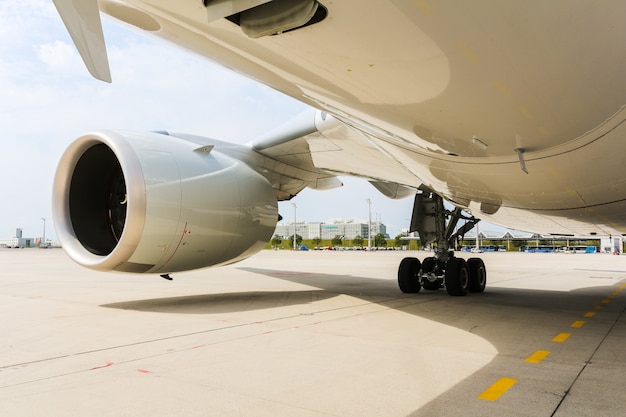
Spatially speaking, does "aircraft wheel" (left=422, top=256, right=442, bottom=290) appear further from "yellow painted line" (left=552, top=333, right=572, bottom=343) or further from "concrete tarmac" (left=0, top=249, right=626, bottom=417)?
"yellow painted line" (left=552, top=333, right=572, bottom=343)

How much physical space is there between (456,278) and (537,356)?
456 cm

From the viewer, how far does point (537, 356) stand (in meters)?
3.96

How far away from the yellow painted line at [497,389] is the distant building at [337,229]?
121m

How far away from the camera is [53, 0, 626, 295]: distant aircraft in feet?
7.80

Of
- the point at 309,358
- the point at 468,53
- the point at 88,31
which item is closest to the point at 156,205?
the point at 309,358

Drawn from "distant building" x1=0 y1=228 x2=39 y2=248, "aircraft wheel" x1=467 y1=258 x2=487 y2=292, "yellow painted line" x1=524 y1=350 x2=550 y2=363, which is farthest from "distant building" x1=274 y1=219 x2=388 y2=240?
"yellow painted line" x1=524 y1=350 x2=550 y2=363

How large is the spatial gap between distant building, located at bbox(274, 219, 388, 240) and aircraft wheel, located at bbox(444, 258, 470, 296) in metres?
116

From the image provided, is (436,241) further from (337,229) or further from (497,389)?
(337,229)

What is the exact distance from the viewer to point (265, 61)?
10.2 feet

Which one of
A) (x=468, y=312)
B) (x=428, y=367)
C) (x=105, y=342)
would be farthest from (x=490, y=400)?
(x=468, y=312)

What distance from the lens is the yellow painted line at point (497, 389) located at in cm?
286

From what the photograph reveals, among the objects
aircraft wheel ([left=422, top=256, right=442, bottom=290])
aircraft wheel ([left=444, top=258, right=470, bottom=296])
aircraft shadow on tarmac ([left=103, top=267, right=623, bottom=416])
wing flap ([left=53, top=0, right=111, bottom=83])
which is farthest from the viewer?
aircraft wheel ([left=422, top=256, right=442, bottom=290])

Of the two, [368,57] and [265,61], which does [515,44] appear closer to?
[368,57]

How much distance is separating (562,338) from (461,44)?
11.5ft
